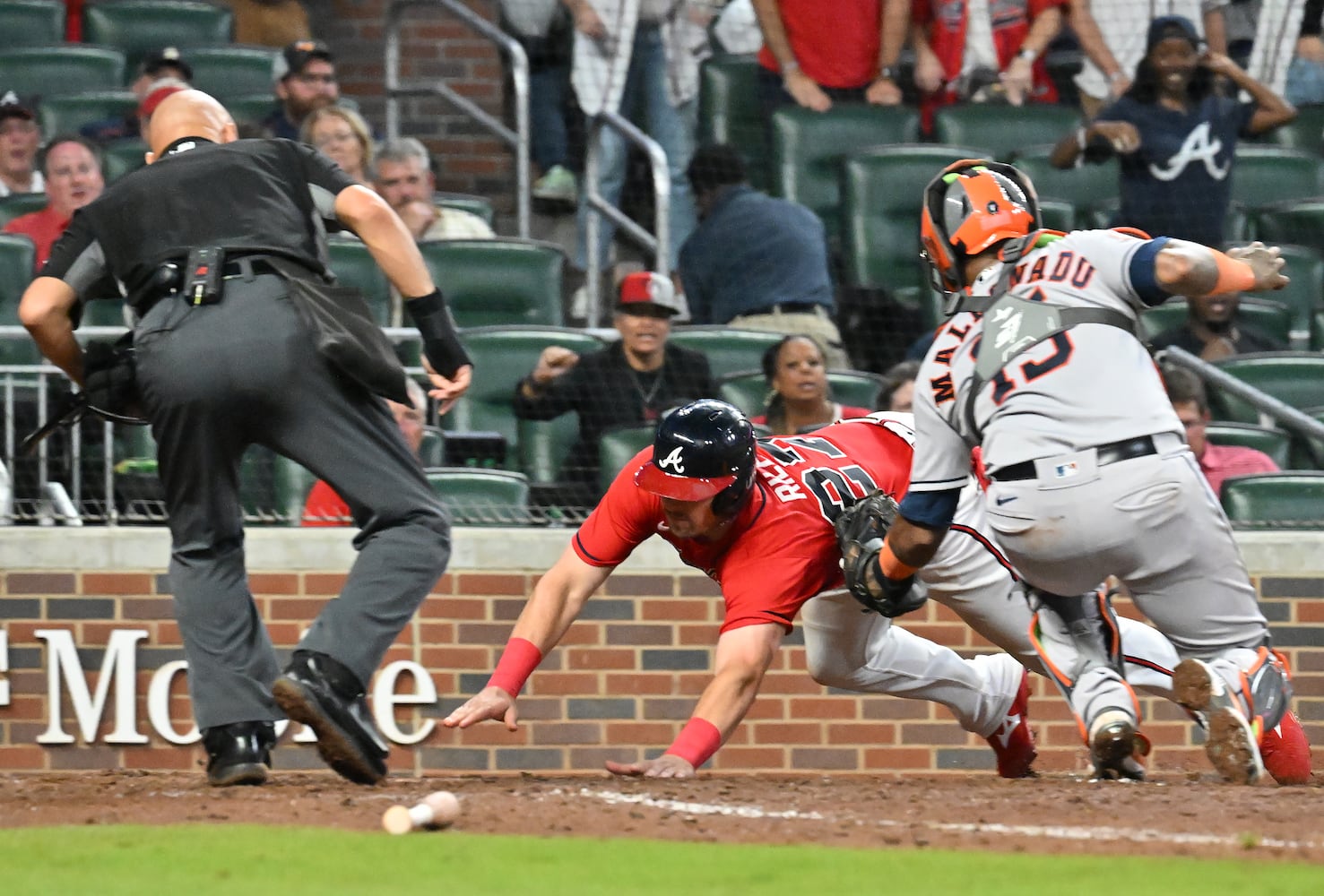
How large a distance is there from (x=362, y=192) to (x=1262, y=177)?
637cm

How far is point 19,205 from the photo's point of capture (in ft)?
28.5

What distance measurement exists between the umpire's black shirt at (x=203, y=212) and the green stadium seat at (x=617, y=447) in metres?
2.41

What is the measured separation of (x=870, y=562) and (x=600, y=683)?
2372mm

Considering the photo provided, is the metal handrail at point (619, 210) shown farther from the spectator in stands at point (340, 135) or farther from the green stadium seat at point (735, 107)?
the spectator in stands at point (340, 135)

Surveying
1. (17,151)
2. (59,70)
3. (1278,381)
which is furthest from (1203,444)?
(59,70)

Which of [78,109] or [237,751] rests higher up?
[78,109]

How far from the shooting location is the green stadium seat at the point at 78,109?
9.65 meters

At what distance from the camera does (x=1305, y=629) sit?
23.7ft

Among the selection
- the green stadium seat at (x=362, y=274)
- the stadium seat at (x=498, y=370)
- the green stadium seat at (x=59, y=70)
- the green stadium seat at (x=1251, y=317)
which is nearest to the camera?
the stadium seat at (x=498, y=370)

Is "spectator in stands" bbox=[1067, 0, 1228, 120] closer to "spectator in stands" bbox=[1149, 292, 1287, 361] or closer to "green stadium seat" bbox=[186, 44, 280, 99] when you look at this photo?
"spectator in stands" bbox=[1149, 292, 1287, 361]

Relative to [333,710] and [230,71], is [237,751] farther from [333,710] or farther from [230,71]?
[230,71]

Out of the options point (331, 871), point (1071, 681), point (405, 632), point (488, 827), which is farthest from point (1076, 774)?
point (331, 871)

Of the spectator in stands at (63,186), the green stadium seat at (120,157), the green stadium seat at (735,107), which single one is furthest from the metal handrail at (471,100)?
the spectator in stands at (63,186)

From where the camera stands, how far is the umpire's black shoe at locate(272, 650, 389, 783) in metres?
4.60
